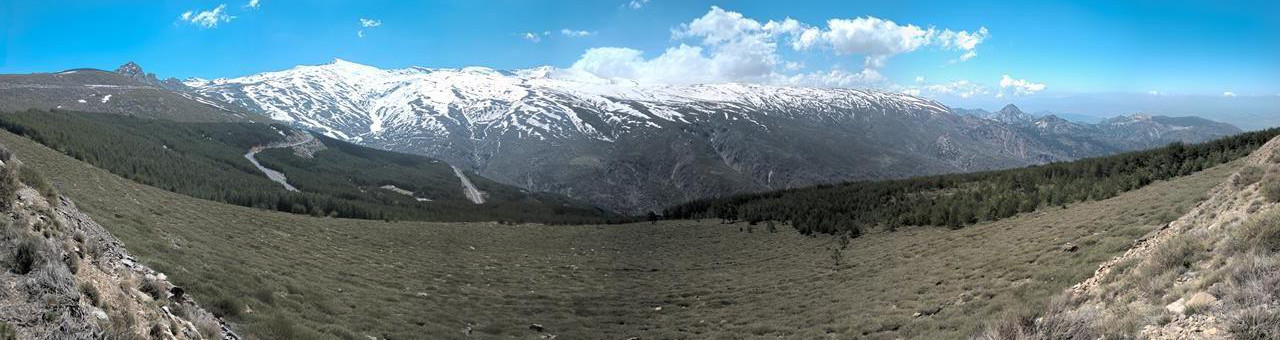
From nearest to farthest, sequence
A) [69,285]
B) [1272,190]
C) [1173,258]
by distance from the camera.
Answer: 1. [69,285]
2. [1173,258]
3. [1272,190]

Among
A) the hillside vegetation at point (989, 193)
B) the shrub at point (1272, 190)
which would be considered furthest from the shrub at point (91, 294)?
the hillside vegetation at point (989, 193)

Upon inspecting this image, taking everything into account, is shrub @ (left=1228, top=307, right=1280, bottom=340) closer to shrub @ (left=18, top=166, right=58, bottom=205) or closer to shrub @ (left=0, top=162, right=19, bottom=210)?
shrub @ (left=0, top=162, right=19, bottom=210)

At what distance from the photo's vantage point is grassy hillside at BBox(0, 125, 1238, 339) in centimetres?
2017

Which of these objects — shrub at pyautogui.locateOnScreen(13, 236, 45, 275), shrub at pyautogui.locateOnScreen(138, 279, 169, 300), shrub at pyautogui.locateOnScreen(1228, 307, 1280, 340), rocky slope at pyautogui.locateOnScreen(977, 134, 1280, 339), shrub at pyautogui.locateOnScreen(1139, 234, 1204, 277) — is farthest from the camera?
shrub at pyautogui.locateOnScreen(138, 279, 169, 300)

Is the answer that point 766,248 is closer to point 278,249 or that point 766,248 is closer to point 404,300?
point 404,300

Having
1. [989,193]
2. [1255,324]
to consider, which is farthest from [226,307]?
[989,193]

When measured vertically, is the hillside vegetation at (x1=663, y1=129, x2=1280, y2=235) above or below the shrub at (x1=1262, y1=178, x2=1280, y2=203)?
below

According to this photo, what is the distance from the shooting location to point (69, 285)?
33.8 feet

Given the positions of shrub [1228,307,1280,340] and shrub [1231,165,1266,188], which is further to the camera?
shrub [1231,165,1266,188]

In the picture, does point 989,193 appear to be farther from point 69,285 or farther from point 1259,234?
point 69,285

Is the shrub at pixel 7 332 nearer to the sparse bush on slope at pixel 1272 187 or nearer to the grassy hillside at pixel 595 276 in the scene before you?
the grassy hillside at pixel 595 276

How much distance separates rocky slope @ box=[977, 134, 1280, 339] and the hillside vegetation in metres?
32.1

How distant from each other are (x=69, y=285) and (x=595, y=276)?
39.0 metres

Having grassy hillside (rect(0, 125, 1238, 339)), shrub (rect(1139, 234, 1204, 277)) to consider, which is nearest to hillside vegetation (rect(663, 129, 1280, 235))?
grassy hillside (rect(0, 125, 1238, 339))
